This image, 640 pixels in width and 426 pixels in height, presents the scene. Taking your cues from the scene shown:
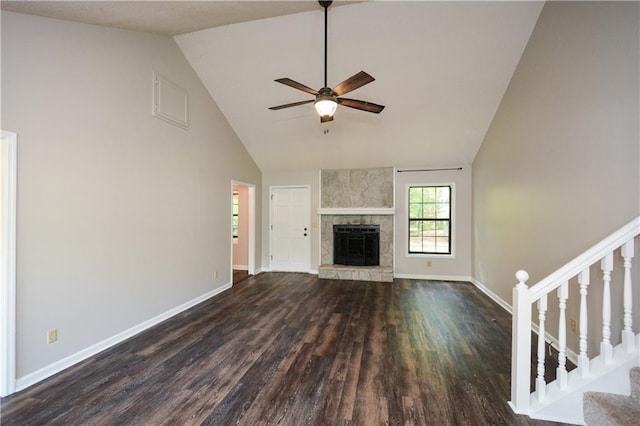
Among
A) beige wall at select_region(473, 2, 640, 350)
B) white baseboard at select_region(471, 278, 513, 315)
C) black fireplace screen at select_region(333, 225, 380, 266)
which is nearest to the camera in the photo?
beige wall at select_region(473, 2, 640, 350)

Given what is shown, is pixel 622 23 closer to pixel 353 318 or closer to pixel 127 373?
pixel 353 318

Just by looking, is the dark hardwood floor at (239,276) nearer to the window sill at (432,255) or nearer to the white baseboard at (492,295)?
the window sill at (432,255)

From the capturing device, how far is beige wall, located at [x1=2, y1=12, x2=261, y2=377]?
6.88 ft

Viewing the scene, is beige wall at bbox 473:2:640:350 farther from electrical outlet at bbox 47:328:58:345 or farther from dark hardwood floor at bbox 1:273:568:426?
electrical outlet at bbox 47:328:58:345

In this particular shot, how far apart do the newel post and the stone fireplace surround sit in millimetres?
3657

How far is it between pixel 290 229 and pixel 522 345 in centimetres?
501

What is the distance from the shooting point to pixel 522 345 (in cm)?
175

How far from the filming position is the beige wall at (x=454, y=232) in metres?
5.41

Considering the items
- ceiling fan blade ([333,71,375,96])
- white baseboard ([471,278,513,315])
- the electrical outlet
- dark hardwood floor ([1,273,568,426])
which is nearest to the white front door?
dark hardwood floor ([1,273,568,426])

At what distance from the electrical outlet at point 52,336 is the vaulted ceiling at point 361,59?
2.56 metres

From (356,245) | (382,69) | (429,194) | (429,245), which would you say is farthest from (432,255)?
(382,69)

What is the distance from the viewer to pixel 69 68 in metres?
2.36

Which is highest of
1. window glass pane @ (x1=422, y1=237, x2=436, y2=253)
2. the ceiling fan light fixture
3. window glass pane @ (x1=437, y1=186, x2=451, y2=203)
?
the ceiling fan light fixture

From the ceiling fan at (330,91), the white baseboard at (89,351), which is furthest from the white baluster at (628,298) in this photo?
the white baseboard at (89,351)
